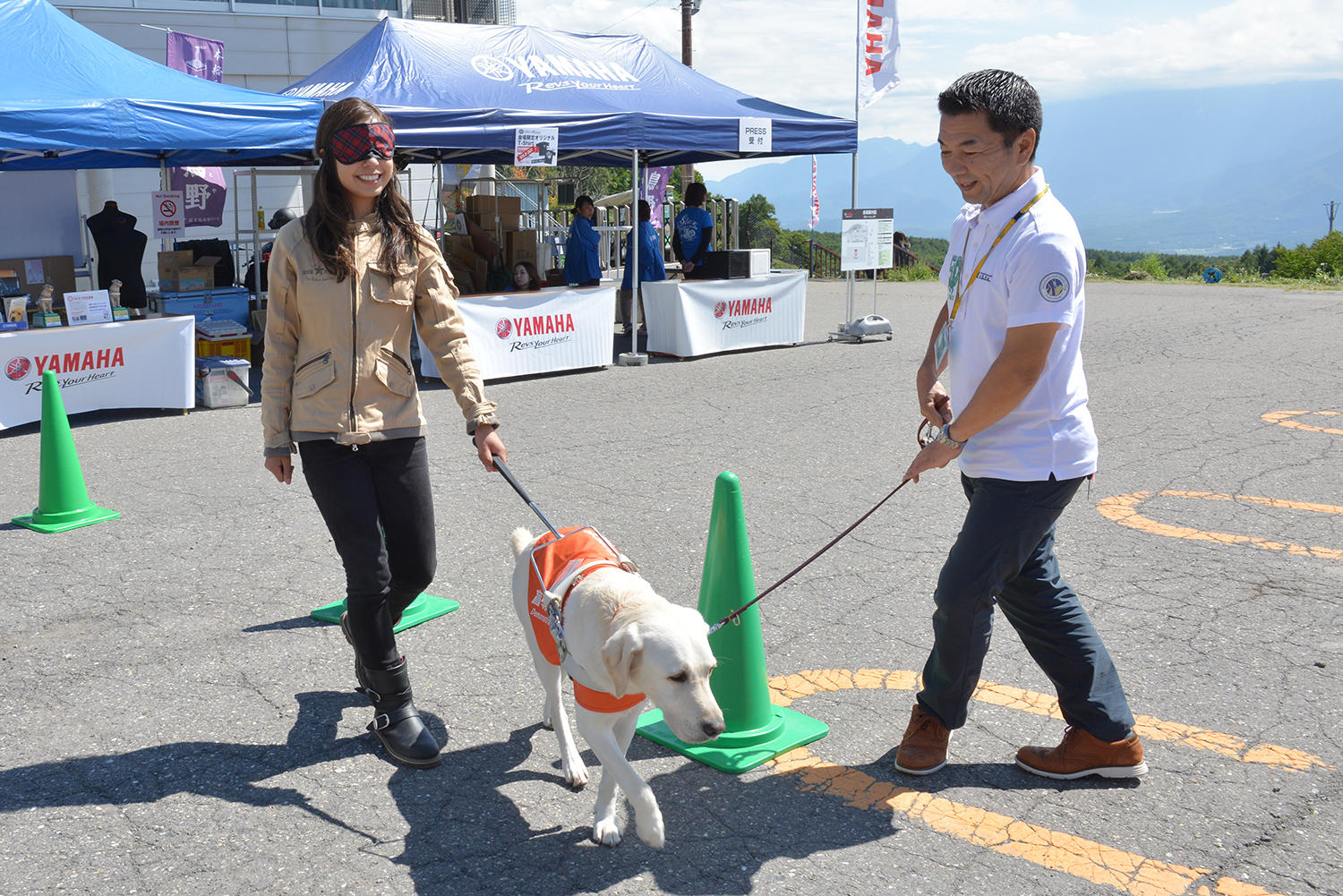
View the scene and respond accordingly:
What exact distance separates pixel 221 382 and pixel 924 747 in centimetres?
847

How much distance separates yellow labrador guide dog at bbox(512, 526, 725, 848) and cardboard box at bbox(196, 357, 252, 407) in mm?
7676

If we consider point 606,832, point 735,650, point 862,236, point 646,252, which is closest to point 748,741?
point 735,650

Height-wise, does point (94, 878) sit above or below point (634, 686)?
below

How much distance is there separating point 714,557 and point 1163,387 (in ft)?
27.6

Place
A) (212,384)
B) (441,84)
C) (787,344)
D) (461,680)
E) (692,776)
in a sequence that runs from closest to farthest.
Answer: (692,776) < (461,680) < (212,384) < (441,84) < (787,344)

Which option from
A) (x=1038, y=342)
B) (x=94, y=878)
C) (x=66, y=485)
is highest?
(x=1038, y=342)

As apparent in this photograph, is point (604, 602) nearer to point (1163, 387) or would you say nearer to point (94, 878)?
point (94, 878)

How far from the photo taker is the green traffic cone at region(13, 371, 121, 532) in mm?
5859

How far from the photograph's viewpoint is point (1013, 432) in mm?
2807

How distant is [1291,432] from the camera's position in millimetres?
7984

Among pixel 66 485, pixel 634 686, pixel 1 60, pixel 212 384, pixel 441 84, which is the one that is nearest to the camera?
pixel 634 686

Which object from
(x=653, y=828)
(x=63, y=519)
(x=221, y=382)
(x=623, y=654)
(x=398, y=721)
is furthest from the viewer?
(x=221, y=382)

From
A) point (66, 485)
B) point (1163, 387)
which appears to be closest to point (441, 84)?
point (66, 485)

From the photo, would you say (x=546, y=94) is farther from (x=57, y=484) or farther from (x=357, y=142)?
(x=357, y=142)
